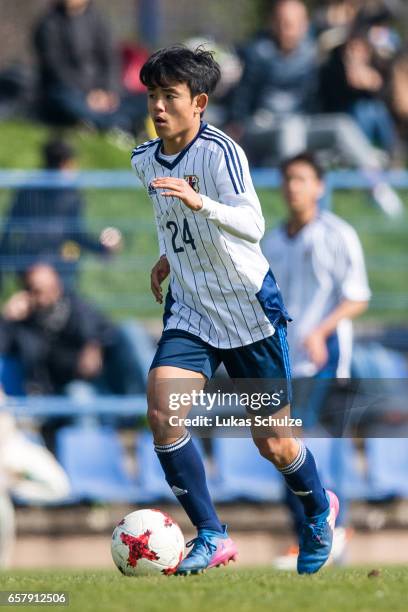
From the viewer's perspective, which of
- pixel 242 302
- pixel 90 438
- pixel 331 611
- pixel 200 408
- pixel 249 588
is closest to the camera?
pixel 331 611

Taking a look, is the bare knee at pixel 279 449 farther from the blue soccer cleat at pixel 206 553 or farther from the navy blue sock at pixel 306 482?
the blue soccer cleat at pixel 206 553

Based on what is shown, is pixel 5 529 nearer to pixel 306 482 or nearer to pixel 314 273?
pixel 314 273

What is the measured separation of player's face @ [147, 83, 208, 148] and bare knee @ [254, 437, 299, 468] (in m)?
1.55

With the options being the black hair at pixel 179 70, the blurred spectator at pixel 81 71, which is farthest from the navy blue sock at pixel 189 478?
the blurred spectator at pixel 81 71

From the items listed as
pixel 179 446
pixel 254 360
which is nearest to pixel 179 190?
pixel 254 360

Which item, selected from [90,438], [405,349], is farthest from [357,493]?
[90,438]

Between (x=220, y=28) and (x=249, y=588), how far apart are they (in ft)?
58.1

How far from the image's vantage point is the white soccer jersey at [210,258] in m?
6.72

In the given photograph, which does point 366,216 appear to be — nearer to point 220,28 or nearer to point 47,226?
point 47,226

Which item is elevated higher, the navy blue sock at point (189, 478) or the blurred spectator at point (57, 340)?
the blurred spectator at point (57, 340)

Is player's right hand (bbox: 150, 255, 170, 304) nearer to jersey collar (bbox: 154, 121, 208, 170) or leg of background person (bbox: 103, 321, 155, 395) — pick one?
jersey collar (bbox: 154, 121, 208, 170)

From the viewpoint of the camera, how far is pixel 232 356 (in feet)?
22.7

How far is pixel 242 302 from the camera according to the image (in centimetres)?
689

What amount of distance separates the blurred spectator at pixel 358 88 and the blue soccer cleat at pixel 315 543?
8966 millimetres
